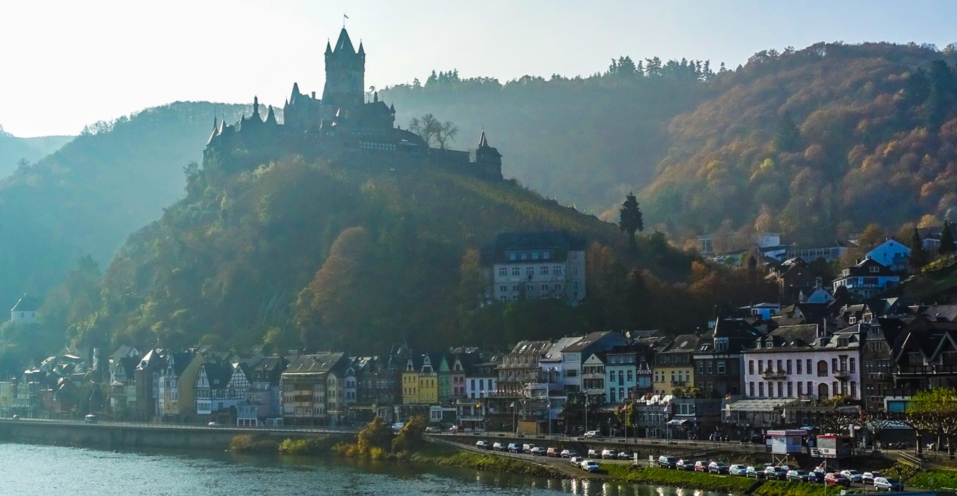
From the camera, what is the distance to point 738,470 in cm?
6700

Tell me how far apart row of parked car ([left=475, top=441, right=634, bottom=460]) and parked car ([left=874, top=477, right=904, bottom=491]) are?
18.7 m

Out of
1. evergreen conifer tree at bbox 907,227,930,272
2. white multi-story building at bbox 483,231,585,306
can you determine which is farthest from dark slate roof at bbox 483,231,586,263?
evergreen conifer tree at bbox 907,227,930,272

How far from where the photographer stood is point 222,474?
3428 inches

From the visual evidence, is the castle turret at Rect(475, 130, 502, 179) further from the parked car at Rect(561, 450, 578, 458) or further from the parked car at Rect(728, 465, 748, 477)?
the parked car at Rect(728, 465, 748, 477)

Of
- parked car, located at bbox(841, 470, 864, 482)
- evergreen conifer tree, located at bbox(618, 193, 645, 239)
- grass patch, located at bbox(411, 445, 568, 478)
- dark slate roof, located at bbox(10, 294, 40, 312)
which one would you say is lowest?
grass patch, located at bbox(411, 445, 568, 478)

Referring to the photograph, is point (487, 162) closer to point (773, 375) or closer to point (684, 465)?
point (773, 375)

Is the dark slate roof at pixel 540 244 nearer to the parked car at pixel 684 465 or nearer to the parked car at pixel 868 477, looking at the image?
the parked car at pixel 684 465

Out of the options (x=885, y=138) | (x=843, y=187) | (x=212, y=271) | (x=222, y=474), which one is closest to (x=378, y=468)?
(x=222, y=474)

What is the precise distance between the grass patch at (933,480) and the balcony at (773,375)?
20562mm

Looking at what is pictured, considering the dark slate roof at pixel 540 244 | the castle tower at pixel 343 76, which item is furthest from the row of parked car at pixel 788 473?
the castle tower at pixel 343 76

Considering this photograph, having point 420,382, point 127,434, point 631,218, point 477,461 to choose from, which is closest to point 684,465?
point 477,461

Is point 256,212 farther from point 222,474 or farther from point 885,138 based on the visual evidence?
point 885,138

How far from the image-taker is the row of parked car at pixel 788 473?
59.6m

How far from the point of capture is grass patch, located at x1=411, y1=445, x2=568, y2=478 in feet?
256
